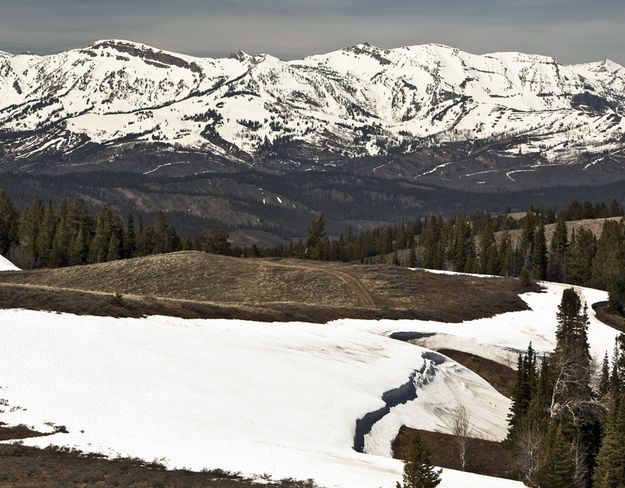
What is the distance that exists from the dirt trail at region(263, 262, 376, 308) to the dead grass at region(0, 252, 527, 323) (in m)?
0.15

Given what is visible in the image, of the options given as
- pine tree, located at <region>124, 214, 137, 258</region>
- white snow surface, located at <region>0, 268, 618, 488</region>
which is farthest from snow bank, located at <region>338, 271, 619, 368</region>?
pine tree, located at <region>124, 214, 137, 258</region>

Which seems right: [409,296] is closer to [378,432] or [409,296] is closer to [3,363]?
[378,432]

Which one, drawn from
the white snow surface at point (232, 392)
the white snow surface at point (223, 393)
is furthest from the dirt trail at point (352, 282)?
the white snow surface at point (223, 393)

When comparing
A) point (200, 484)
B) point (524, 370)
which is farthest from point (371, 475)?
point (524, 370)

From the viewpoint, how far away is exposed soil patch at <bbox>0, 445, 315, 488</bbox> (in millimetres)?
37938

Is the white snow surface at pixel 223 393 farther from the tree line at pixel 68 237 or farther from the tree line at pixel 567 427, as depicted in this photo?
the tree line at pixel 68 237

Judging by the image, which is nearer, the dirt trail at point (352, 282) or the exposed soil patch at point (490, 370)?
the exposed soil patch at point (490, 370)

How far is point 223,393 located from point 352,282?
80.7 metres

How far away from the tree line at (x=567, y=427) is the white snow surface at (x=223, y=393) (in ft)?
11.2

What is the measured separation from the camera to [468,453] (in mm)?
65438

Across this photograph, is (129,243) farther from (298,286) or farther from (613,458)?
(613,458)

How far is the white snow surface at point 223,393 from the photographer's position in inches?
1812

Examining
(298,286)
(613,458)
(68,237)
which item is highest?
(68,237)

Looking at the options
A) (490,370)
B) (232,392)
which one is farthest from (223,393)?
(490,370)
